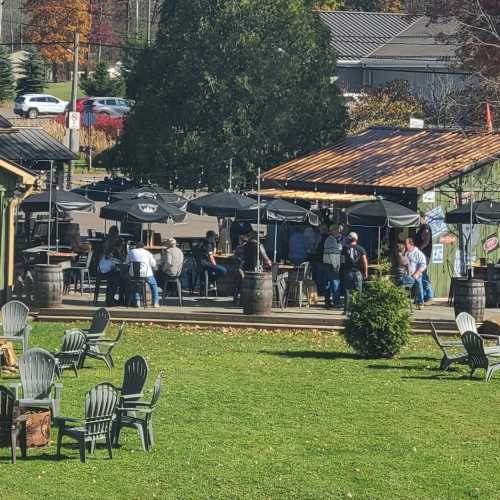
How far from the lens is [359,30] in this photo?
8412cm

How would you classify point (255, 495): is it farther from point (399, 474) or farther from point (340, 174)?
point (340, 174)

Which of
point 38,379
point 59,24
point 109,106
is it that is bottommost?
point 38,379

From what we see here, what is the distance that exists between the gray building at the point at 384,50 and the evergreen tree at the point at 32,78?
19962 mm

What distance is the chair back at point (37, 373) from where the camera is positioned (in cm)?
1925

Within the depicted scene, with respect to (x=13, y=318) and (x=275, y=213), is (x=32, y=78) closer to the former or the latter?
(x=275, y=213)

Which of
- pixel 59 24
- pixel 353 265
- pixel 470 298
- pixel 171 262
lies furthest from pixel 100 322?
pixel 59 24

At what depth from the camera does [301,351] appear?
27484mm

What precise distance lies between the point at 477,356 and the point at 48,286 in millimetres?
10404

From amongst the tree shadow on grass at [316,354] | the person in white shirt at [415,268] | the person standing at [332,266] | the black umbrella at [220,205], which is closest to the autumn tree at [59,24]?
the black umbrella at [220,205]

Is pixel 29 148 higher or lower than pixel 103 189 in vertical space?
higher

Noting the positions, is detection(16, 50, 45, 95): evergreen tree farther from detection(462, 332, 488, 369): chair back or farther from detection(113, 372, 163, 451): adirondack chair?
detection(113, 372, 163, 451): adirondack chair

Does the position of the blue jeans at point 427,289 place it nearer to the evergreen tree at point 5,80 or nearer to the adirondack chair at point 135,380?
the adirondack chair at point 135,380

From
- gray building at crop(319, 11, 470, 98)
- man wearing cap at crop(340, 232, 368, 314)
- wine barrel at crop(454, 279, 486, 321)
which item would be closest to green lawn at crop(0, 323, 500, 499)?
wine barrel at crop(454, 279, 486, 321)

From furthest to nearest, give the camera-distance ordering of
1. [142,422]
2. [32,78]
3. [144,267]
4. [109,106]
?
[32,78] → [109,106] → [144,267] → [142,422]
